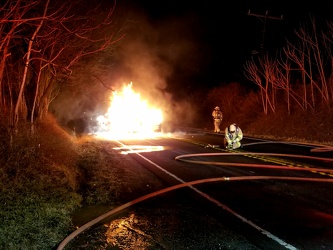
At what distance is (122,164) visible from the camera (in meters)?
10.6

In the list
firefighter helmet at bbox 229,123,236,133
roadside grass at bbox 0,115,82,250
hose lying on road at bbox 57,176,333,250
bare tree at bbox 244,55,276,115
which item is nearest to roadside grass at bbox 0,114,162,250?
roadside grass at bbox 0,115,82,250

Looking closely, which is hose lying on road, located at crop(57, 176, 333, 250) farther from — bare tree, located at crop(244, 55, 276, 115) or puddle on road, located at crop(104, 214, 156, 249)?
bare tree, located at crop(244, 55, 276, 115)

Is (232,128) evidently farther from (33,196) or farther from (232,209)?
(33,196)

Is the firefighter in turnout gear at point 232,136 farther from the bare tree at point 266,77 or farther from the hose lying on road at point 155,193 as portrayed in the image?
the bare tree at point 266,77

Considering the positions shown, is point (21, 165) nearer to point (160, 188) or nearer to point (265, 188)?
Result: point (160, 188)

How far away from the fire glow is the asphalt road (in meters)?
13.6

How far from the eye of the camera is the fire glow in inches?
941

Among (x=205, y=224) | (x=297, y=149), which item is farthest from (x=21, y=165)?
(x=297, y=149)

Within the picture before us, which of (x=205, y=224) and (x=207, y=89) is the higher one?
(x=207, y=89)

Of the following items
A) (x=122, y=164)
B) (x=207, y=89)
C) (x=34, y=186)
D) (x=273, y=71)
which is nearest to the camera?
(x=34, y=186)

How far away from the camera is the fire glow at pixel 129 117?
2389 cm

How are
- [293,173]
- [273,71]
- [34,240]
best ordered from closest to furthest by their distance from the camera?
[34,240], [293,173], [273,71]

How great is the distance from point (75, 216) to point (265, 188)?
4095mm

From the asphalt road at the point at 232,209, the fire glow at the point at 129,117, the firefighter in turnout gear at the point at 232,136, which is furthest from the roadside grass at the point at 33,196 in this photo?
the fire glow at the point at 129,117
